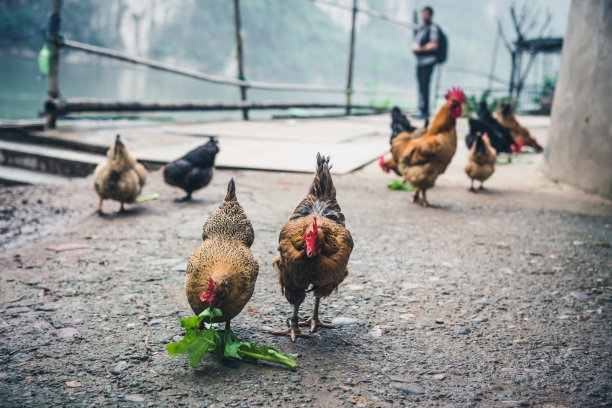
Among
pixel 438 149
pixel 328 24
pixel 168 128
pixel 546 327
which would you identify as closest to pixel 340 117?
pixel 168 128

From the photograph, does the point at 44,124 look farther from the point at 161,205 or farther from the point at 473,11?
the point at 473,11

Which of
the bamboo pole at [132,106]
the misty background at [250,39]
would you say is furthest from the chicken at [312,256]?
the misty background at [250,39]

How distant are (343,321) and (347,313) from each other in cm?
9

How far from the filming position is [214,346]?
2.10 m

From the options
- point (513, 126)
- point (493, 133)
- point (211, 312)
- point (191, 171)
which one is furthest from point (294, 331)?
point (513, 126)

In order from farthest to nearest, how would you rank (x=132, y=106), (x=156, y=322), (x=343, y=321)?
(x=132, y=106) → (x=343, y=321) → (x=156, y=322)

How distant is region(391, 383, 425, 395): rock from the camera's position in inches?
78.3

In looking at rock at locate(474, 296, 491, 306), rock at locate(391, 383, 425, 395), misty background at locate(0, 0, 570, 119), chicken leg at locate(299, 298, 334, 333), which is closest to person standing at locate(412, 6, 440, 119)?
rock at locate(474, 296, 491, 306)

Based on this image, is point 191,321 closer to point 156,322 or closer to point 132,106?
point 156,322

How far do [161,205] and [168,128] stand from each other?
4090mm

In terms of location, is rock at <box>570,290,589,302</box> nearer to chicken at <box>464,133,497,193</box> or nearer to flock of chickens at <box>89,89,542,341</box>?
flock of chickens at <box>89,89,542,341</box>

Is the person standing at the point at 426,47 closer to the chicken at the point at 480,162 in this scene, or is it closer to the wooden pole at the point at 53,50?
the chicken at the point at 480,162

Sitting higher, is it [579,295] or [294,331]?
[579,295]

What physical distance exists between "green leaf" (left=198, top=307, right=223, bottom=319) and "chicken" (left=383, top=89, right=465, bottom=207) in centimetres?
308
